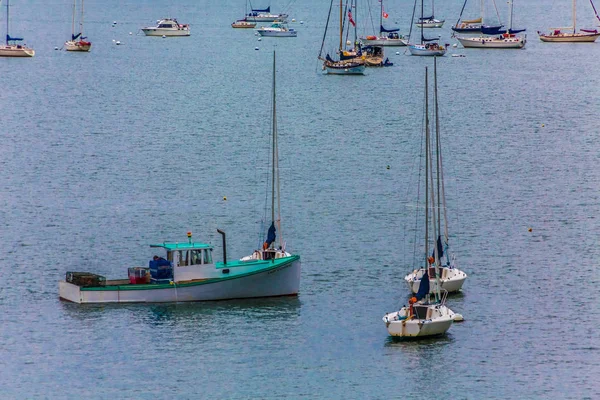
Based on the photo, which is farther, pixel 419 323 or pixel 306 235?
pixel 306 235

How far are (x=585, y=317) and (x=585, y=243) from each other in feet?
52.4

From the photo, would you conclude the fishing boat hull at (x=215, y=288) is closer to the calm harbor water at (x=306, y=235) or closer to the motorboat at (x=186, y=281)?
the motorboat at (x=186, y=281)

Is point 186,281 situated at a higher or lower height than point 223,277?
lower

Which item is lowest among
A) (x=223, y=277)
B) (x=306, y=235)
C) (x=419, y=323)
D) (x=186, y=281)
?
(x=419, y=323)

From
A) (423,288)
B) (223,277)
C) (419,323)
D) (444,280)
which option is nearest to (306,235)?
(444,280)

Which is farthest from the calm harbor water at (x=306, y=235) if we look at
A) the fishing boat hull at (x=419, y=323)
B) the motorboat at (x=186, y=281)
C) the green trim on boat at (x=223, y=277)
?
the green trim on boat at (x=223, y=277)

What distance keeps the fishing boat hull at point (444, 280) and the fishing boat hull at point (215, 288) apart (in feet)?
19.0

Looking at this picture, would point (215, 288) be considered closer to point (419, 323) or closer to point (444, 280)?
point (419, 323)

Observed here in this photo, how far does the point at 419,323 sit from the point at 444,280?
8.04m

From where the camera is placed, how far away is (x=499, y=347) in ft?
204

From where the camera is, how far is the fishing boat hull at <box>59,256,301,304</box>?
2650 inches

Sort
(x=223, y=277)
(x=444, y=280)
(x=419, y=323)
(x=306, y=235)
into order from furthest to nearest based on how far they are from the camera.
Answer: (x=306, y=235), (x=444, y=280), (x=223, y=277), (x=419, y=323)

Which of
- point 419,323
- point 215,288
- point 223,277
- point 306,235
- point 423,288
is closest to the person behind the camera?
point 419,323

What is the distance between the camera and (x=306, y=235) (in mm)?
83688
